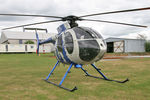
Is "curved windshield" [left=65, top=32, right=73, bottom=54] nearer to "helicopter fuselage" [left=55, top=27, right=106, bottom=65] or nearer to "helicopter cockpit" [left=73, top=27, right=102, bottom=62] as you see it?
"helicopter fuselage" [left=55, top=27, right=106, bottom=65]

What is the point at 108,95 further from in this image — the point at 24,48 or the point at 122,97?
the point at 24,48

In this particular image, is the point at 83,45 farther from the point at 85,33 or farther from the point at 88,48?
the point at 85,33

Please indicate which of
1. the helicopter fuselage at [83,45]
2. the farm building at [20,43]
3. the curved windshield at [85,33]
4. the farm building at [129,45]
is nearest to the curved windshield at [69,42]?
the helicopter fuselage at [83,45]

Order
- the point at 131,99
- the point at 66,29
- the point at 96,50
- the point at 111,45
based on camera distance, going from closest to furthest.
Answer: the point at 131,99 < the point at 96,50 < the point at 66,29 < the point at 111,45

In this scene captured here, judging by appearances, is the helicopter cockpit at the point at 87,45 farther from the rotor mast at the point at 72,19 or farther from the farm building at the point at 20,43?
the farm building at the point at 20,43

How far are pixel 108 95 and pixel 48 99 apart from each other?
7.03ft

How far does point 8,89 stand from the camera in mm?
6242

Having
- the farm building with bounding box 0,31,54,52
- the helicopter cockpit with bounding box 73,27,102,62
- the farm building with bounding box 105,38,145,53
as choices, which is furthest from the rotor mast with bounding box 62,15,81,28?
the farm building with bounding box 0,31,54,52

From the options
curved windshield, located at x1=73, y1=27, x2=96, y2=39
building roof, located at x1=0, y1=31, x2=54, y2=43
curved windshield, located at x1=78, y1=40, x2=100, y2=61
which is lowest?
curved windshield, located at x1=78, y1=40, x2=100, y2=61

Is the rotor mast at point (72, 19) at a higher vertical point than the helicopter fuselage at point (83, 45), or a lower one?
higher

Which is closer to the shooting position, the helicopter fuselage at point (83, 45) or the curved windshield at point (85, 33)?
the helicopter fuselage at point (83, 45)

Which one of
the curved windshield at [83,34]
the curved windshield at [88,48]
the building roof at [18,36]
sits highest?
the building roof at [18,36]

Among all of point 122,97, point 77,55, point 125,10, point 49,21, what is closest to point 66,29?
point 49,21

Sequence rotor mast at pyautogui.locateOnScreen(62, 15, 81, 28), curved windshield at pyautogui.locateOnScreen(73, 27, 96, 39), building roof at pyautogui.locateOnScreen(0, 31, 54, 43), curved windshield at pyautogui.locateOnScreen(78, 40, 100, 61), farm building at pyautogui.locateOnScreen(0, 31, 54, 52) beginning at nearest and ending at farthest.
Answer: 1. curved windshield at pyautogui.locateOnScreen(78, 40, 100, 61)
2. curved windshield at pyautogui.locateOnScreen(73, 27, 96, 39)
3. rotor mast at pyautogui.locateOnScreen(62, 15, 81, 28)
4. farm building at pyautogui.locateOnScreen(0, 31, 54, 52)
5. building roof at pyautogui.locateOnScreen(0, 31, 54, 43)
